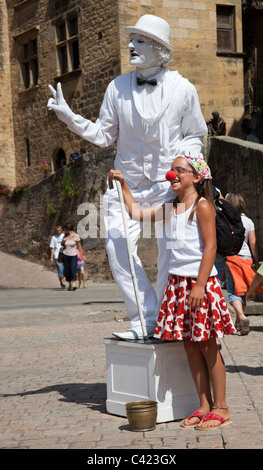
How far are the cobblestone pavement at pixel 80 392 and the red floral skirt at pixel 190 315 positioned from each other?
514 millimetres

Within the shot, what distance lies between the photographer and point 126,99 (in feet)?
17.2

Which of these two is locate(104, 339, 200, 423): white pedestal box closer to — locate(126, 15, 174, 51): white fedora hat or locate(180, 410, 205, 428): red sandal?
locate(180, 410, 205, 428): red sandal

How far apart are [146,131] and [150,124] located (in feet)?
0.17

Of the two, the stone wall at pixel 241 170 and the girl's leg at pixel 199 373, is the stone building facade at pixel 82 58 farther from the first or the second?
the girl's leg at pixel 199 373

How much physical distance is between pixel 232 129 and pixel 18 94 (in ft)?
29.6

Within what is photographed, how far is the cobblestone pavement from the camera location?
161 inches

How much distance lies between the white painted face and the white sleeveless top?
113 centimetres

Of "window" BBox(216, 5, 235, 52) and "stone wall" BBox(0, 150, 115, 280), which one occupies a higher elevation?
"window" BBox(216, 5, 235, 52)

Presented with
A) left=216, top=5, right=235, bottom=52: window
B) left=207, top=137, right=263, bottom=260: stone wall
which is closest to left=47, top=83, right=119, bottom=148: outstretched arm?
left=207, top=137, right=263, bottom=260: stone wall

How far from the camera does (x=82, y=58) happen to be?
2414cm

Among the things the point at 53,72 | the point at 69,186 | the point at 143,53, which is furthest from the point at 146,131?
the point at 53,72

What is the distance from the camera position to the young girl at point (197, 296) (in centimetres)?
441

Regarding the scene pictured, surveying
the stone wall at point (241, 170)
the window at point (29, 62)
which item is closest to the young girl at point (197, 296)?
the stone wall at point (241, 170)

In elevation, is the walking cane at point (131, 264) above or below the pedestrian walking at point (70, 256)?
above
